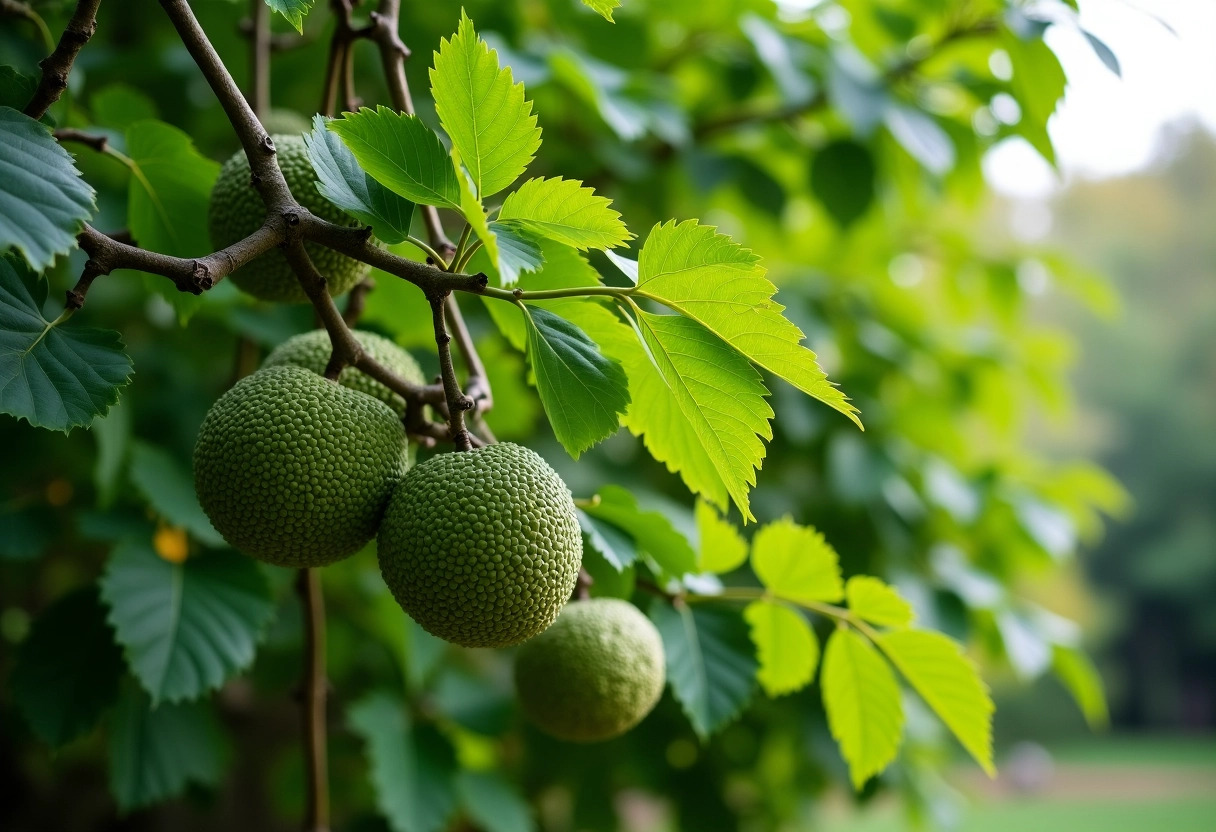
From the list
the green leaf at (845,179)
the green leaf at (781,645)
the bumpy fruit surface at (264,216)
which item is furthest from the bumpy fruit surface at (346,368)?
the green leaf at (845,179)

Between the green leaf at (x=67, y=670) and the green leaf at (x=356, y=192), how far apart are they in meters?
0.61

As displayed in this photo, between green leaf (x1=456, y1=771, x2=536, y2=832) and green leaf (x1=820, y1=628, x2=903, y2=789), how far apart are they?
21.7 inches

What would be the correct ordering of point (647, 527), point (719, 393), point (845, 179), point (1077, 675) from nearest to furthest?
1. point (719, 393)
2. point (647, 527)
3. point (845, 179)
4. point (1077, 675)

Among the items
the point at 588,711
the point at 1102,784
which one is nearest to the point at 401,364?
the point at 588,711

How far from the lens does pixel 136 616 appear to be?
2.90ft

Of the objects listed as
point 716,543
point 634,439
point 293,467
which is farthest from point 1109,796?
point 293,467

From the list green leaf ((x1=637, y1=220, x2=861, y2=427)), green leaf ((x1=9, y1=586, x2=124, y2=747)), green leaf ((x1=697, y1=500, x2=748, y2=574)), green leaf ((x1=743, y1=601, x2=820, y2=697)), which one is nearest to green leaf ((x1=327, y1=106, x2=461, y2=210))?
green leaf ((x1=637, y1=220, x2=861, y2=427))

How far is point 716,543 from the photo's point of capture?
91cm

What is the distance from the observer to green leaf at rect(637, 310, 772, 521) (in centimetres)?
62

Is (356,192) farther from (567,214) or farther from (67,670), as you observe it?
(67,670)

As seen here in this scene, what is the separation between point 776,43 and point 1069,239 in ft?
39.1

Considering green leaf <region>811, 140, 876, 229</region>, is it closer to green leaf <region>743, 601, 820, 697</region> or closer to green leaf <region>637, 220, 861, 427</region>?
green leaf <region>743, 601, 820, 697</region>

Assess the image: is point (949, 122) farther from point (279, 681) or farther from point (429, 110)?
point (279, 681)

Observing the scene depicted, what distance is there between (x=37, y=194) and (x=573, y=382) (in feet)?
1.08
